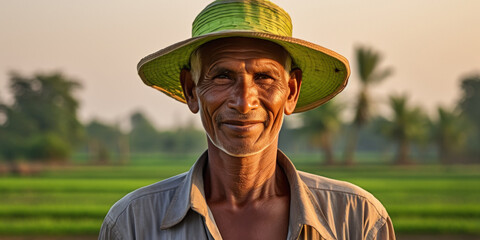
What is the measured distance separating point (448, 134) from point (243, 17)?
184 ft

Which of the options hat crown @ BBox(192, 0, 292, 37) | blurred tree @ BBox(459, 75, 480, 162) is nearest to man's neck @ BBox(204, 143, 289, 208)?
hat crown @ BBox(192, 0, 292, 37)

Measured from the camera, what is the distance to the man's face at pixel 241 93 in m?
2.13

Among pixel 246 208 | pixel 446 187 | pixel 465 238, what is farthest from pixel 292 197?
pixel 446 187

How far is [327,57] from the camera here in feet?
7.60

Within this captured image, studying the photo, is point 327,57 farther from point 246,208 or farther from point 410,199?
point 410,199

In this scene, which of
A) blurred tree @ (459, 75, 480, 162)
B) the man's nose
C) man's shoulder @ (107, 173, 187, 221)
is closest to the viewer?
the man's nose

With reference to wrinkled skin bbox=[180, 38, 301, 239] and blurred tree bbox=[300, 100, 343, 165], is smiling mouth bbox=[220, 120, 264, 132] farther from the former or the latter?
blurred tree bbox=[300, 100, 343, 165]

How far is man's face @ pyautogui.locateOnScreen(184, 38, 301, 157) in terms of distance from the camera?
6.98ft

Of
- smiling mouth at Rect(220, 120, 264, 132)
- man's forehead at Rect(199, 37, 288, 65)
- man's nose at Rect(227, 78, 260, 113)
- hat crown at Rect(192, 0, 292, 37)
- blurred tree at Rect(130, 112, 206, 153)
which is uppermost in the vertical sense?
hat crown at Rect(192, 0, 292, 37)

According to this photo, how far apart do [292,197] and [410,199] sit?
18.5 metres

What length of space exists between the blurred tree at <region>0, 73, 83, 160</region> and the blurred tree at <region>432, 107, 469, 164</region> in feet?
127

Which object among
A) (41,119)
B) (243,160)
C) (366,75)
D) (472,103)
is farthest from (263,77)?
(472,103)

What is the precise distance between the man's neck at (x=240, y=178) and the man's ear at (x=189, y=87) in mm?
212

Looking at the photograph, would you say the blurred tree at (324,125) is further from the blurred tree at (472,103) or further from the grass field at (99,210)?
the grass field at (99,210)
